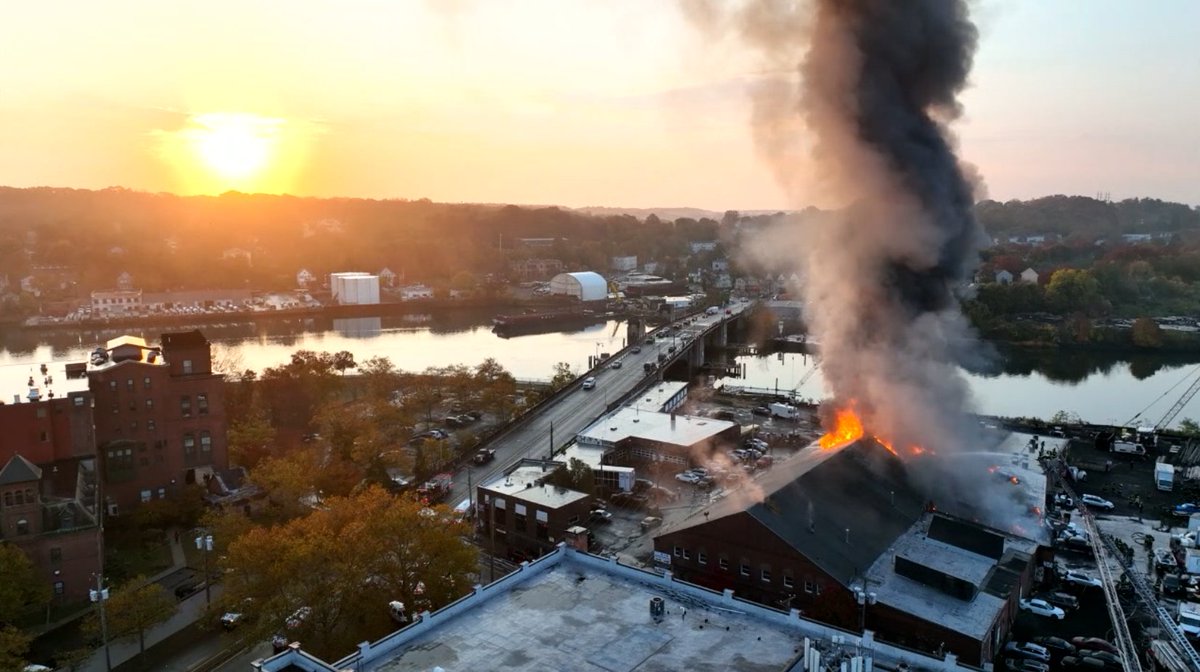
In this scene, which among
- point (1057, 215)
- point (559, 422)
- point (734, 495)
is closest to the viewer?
point (734, 495)

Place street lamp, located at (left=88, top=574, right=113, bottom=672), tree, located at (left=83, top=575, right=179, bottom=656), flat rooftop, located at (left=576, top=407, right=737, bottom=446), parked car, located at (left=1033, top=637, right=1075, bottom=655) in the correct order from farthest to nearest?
flat rooftop, located at (left=576, top=407, right=737, bottom=446), parked car, located at (left=1033, top=637, right=1075, bottom=655), tree, located at (left=83, top=575, right=179, bottom=656), street lamp, located at (left=88, top=574, right=113, bottom=672)

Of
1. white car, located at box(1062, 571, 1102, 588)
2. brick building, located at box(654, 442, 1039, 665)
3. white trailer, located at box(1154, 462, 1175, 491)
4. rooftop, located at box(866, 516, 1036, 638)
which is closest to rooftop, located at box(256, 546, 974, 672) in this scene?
brick building, located at box(654, 442, 1039, 665)

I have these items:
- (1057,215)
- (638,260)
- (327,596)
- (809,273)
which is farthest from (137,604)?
(1057,215)

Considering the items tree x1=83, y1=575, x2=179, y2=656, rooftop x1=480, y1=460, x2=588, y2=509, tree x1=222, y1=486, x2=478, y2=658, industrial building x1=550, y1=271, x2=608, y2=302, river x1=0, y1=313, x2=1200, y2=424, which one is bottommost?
river x1=0, y1=313, x2=1200, y2=424

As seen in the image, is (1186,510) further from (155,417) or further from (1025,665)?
(155,417)

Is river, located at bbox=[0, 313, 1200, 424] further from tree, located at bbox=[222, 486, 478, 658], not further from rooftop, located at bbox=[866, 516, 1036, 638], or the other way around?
rooftop, located at bbox=[866, 516, 1036, 638]

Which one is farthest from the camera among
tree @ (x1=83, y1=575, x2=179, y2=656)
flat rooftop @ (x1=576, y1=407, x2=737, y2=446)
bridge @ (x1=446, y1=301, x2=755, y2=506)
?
flat rooftop @ (x1=576, y1=407, x2=737, y2=446)

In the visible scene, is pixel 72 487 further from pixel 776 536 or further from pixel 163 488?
pixel 776 536

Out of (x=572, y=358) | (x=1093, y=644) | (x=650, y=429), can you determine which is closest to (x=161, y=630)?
(x=650, y=429)
